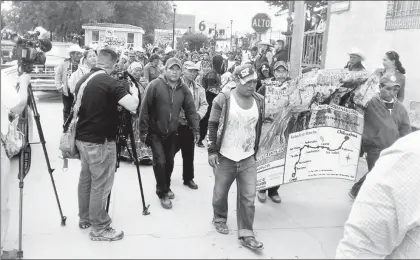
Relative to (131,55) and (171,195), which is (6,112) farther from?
(131,55)

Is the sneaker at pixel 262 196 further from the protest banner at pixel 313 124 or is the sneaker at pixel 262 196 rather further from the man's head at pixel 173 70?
the man's head at pixel 173 70

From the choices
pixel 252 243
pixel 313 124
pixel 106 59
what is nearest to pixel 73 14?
pixel 106 59

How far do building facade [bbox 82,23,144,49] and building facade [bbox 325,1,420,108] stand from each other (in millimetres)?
7434

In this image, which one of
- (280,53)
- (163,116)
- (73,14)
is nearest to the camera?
(163,116)

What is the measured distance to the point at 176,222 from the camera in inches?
185

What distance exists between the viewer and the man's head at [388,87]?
484 cm

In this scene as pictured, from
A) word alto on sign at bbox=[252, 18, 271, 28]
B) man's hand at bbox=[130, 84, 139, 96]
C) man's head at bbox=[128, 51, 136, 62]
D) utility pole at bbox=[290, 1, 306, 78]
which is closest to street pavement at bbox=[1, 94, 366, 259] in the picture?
man's hand at bbox=[130, 84, 139, 96]

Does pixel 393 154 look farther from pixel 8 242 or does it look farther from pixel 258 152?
pixel 8 242

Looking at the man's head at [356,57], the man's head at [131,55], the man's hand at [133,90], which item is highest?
the man's head at [356,57]

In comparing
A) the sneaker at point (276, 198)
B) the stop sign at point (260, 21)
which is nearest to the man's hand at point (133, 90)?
the sneaker at point (276, 198)

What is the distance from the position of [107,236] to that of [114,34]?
450 inches

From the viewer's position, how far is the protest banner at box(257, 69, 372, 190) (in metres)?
4.61

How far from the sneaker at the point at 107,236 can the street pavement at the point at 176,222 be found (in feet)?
0.18

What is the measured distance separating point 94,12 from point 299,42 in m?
8.30
